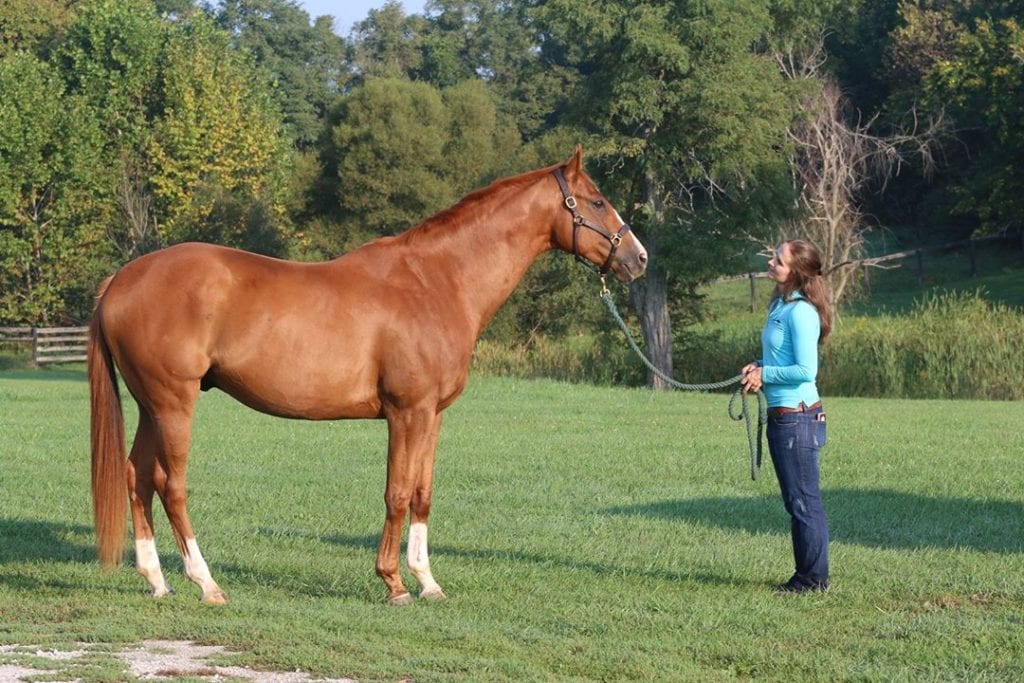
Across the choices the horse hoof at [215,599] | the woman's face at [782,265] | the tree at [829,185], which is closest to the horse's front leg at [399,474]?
the horse hoof at [215,599]

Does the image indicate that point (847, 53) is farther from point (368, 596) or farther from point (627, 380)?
point (368, 596)

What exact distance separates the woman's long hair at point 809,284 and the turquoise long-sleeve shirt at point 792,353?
37 mm

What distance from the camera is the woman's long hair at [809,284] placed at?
8227 millimetres

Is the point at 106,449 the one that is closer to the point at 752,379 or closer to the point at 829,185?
the point at 752,379

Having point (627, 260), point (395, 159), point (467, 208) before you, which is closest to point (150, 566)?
point (467, 208)

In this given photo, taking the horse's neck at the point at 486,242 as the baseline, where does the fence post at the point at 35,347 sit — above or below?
below

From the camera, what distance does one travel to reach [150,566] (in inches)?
324

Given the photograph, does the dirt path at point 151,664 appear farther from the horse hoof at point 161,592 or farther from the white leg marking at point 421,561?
the white leg marking at point 421,561

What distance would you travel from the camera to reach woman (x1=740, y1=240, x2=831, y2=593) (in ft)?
26.8

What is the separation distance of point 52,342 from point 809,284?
40890 mm

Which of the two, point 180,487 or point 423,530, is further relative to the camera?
point 423,530

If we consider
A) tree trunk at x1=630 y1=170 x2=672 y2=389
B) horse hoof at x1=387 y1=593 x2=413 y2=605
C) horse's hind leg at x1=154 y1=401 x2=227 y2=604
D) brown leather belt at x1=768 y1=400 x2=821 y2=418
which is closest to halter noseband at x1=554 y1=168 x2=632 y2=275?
brown leather belt at x1=768 y1=400 x2=821 y2=418

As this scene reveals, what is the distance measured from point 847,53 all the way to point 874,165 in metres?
8.06

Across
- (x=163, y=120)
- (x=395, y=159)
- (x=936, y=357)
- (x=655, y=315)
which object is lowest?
(x=936, y=357)
